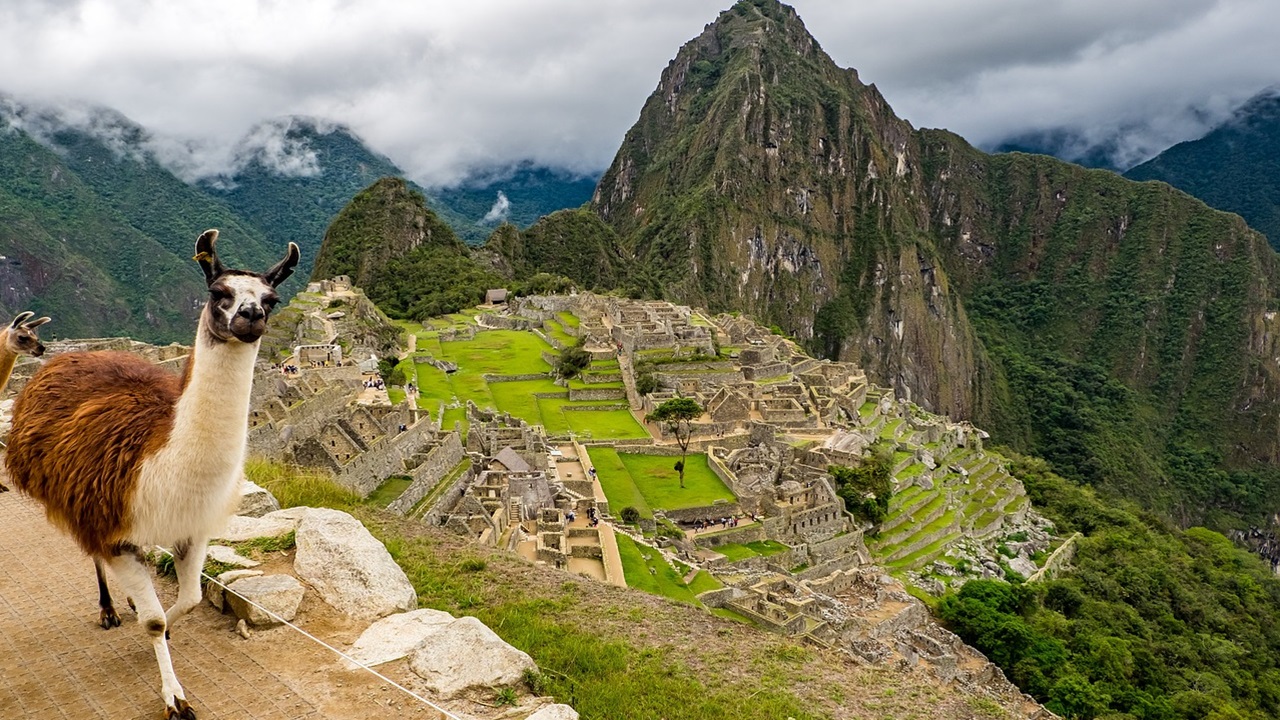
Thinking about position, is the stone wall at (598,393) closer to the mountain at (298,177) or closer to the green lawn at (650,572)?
the green lawn at (650,572)

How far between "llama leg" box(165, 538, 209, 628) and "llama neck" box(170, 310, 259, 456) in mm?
638

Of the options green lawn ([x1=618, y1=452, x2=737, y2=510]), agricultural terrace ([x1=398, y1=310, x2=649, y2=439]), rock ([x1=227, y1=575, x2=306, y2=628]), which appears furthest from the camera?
agricultural terrace ([x1=398, y1=310, x2=649, y2=439])

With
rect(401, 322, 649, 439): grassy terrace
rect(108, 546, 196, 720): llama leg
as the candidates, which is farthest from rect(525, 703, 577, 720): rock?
rect(401, 322, 649, 439): grassy terrace

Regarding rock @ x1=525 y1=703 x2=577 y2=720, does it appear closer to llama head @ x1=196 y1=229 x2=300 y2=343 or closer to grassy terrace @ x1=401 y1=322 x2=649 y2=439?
llama head @ x1=196 y1=229 x2=300 y2=343

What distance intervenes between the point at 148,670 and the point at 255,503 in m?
2.67

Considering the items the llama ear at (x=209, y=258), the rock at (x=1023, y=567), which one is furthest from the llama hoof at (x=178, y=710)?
the rock at (x=1023, y=567)

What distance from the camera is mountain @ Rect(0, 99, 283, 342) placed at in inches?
1344

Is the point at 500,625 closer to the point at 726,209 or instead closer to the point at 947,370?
the point at 726,209

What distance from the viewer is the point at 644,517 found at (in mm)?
20359

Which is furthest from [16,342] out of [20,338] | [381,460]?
[381,460]

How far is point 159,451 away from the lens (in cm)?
346

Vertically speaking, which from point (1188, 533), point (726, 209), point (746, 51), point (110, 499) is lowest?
point (1188, 533)

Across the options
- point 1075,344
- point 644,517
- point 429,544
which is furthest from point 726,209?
point 429,544

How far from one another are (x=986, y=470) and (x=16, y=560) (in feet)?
132
